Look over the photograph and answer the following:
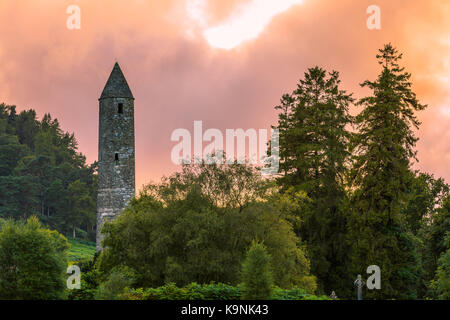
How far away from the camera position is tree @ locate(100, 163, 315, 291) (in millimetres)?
27703

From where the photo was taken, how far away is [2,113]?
106 metres

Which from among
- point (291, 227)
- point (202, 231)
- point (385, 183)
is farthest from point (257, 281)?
point (385, 183)

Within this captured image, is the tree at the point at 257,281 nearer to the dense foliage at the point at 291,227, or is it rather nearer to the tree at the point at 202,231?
the dense foliage at the point at 291,227

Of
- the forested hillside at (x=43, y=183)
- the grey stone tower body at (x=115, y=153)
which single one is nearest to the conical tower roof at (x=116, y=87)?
the grey stone tower body at (x=115, y=153)

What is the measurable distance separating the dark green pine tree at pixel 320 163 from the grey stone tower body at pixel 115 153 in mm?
11974

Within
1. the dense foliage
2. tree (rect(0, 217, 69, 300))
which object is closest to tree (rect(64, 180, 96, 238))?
the dense foliage

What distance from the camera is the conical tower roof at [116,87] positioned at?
158 feet

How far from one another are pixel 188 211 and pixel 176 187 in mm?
2177

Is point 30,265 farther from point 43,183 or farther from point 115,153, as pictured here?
point 43,183

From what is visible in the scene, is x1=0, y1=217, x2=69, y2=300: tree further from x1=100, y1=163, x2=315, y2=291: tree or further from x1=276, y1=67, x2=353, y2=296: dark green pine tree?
x1=276, y1=67, x2=353, y2=296: dark green pine tree

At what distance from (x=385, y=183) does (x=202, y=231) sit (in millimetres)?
14614

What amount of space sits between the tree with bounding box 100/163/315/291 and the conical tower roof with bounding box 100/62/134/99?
17.7 metres

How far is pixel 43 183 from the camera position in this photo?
306 feet
